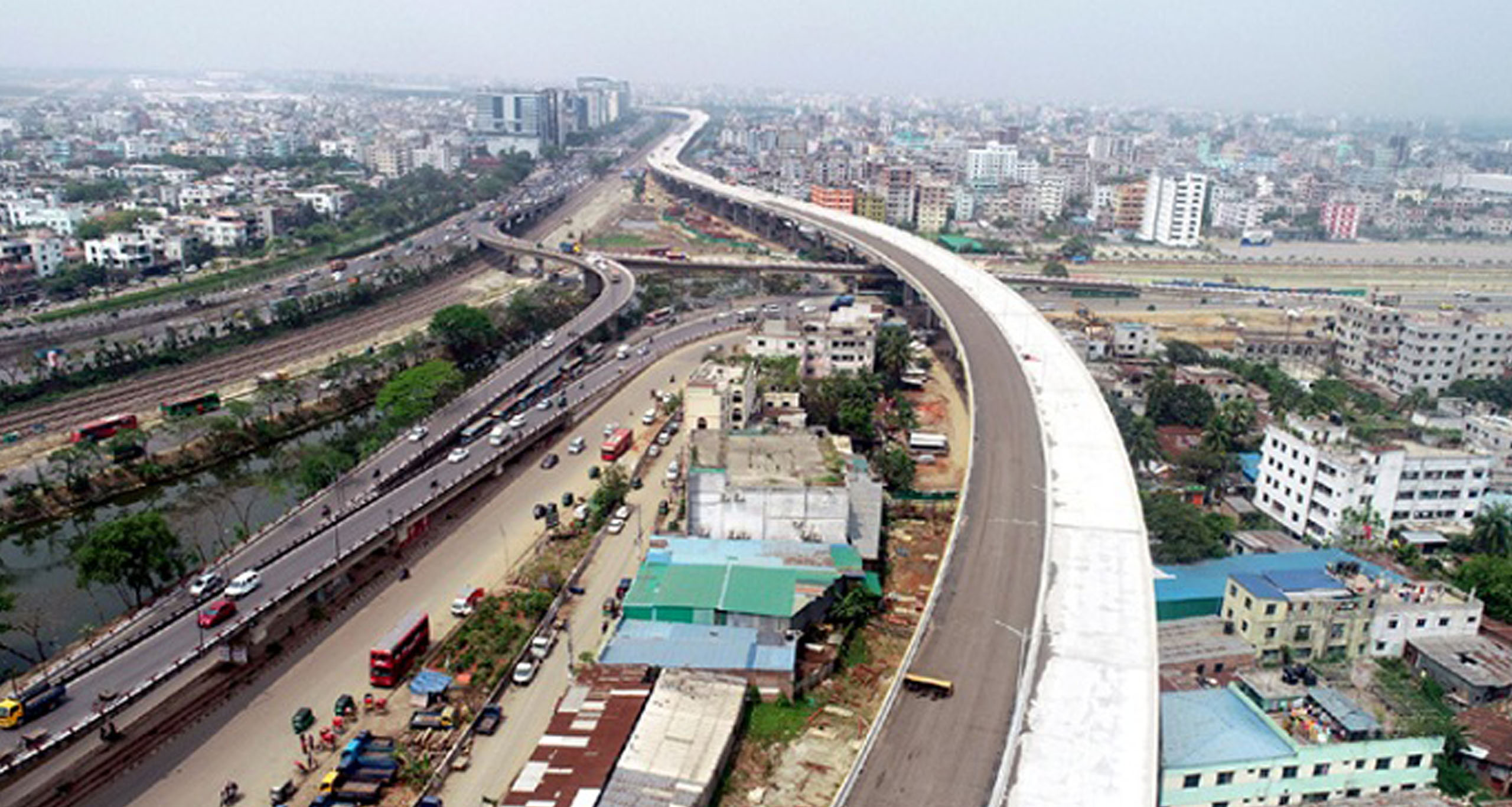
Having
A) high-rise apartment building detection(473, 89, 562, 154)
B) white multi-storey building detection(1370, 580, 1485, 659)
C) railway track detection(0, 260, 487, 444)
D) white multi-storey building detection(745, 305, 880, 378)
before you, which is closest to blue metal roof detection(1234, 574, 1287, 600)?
white multi-storey building detection(1370, 580, 1485, 659)

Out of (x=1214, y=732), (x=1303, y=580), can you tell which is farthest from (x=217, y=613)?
(x=1303, y=580)

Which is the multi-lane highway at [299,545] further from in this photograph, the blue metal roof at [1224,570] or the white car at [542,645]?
the blue metal roof at [1224,570]

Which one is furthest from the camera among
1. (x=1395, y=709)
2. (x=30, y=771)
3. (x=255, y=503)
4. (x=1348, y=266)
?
(x=1348, y=266)

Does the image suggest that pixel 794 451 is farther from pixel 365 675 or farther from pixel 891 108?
pixel 891 108

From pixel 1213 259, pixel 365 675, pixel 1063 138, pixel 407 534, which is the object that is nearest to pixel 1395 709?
pixel 365 675

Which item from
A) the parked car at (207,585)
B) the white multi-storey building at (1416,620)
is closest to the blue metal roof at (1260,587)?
the white multi-storey building at (1416,620)

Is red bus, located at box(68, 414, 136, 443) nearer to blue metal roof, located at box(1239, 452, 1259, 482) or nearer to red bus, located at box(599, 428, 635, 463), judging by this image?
red bus, located at box(599, 428, 635, 463)
